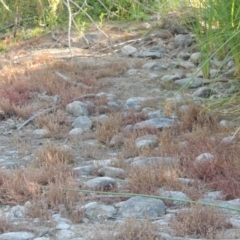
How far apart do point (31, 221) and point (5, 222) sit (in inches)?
7.3

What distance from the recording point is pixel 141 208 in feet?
12.8

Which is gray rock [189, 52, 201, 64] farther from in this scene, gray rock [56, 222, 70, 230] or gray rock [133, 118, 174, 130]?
gray rock [56, 222, 70, 230]

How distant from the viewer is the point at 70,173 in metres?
4.66

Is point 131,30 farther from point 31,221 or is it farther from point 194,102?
point 31,221

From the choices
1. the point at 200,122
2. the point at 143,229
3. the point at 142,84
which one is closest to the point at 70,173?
the point at 143,229

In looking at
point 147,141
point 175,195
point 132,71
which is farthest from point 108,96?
point 175,195

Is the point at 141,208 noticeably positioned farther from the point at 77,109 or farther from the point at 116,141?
the point at 77,109

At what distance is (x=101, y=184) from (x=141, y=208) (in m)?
0.57

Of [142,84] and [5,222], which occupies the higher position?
[5,222]

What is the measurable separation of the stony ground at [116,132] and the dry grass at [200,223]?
21mm

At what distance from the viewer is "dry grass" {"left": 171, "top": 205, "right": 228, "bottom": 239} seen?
3.55 m

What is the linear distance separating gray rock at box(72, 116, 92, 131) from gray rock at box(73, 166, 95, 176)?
149cm

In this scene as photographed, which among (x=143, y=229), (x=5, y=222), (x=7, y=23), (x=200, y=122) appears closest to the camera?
(x=143, y=229)

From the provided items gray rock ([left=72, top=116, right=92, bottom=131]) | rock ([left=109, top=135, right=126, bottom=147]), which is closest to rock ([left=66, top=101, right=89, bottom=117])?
gray rock ([left=72, top=116, right=92, bottom=131])
